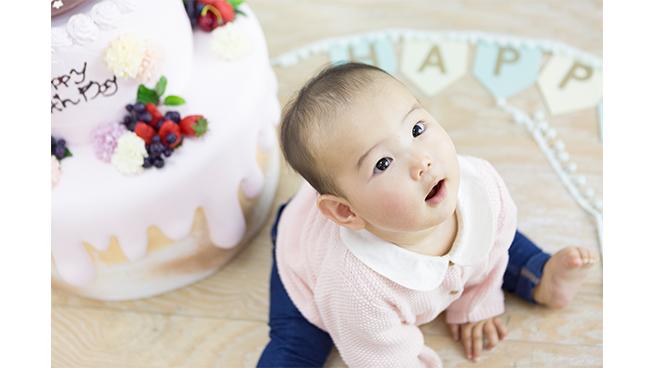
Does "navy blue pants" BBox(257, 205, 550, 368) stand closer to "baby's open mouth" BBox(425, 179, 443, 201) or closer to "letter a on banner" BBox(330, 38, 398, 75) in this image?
"baby's open mouth" BBox(425, 179, 443, 201)

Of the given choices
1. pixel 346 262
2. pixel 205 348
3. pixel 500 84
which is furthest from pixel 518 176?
pixel 205 348

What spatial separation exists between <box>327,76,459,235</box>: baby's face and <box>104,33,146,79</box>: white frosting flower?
41 cm

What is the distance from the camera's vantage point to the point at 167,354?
1107 mm

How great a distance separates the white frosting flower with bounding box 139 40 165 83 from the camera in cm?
89

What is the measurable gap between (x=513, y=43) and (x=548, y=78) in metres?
0.15

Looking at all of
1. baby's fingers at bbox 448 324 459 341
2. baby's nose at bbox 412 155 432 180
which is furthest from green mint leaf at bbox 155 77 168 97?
baby's fingers at bbox 448 324 459 341

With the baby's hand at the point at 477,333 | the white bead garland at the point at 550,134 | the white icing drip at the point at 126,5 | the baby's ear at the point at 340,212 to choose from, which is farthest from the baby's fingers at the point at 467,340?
the white icing drip at the point at 126,5

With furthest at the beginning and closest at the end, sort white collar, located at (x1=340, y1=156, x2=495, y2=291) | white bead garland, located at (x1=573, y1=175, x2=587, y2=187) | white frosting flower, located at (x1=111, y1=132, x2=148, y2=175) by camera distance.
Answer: white bead garland, located at (x1=573, y1=175, x2=587, y2=187), white frosting flower, located at (x1=111, y1=132, x2=148, y2=175), white collar, located at (x1=340, y1=156, x2=495, y2=291)

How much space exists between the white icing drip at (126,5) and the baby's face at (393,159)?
46 cm

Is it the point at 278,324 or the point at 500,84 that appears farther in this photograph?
the point at 500,84

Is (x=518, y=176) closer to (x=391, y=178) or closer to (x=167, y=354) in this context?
(x=391, y=178)

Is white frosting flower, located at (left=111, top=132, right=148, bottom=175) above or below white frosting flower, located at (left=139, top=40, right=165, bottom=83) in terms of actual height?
below

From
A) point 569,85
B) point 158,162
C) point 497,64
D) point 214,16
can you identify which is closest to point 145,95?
point 158,162

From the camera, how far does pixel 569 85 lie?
4.45 feet
